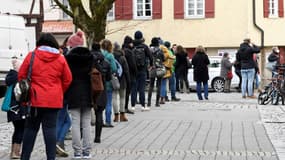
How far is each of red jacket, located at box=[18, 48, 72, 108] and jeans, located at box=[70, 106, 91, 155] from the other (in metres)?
1.25

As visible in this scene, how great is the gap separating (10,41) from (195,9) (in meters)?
19.7

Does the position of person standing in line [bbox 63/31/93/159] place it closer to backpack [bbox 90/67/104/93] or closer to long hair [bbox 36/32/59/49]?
backpack [bbox 90/67/104/93]

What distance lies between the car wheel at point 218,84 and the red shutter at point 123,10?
10.5m

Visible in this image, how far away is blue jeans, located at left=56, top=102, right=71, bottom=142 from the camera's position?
11662 millimetres

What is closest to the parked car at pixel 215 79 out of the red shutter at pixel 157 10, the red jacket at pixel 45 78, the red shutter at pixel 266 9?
the red shutter at pixel 266 9

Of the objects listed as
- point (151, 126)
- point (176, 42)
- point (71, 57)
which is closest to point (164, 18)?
point (176, 42)

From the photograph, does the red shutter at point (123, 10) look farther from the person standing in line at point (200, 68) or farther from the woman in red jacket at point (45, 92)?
the woman in red jacket at point (45, 92)

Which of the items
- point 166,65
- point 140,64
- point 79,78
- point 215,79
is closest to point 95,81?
point 79,78

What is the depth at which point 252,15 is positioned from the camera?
138ft

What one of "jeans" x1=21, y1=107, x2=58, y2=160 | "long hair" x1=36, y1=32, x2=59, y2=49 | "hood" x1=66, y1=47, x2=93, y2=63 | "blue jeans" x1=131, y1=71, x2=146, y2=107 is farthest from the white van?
"jeans" x1=21, y1=107, x2=58, y2=160

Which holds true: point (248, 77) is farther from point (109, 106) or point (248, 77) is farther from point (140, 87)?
point (109, 106)

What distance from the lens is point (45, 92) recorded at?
32.0ft

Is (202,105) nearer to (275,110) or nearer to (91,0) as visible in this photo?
(275,110)

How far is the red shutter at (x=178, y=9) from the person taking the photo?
1699 inches
